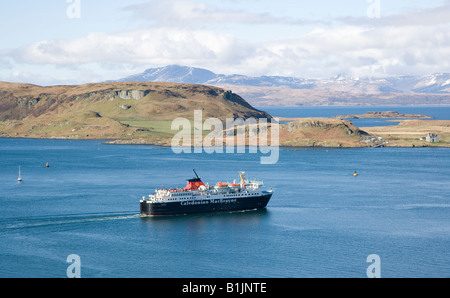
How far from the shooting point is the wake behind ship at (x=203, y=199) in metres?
80.0

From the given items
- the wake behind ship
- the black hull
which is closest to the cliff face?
the wake behind ship

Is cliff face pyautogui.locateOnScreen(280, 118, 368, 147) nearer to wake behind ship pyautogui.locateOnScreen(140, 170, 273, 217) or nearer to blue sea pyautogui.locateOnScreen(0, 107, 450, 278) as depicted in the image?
blue sea pyautogui.locateOnScreen(0, 107, 450, 278)

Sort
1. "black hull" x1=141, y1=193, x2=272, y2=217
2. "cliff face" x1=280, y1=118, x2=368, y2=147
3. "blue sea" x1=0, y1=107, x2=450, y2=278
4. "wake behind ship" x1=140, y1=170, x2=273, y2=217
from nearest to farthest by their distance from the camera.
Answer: "blue sea" x1=0, y1=107, x2=450, y2=278 < "black hull" x1=141, y1=193, x2=272, y2=217 < "wake behind ship" x1=140, y1=170, x2=273, y2=217 < "cliff face" x1=280, y1=118, x2=368, y2=147

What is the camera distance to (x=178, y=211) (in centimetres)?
8112

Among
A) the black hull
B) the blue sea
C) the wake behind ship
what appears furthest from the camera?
the wake behind ship

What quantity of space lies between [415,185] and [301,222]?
1563 inches

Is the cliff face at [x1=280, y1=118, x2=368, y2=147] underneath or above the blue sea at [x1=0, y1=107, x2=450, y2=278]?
above

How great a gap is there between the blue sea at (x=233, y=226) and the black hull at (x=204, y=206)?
4.25 ft

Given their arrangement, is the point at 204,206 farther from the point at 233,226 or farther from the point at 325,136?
the point at 325,136

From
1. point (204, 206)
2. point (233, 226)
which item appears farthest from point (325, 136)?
point (233, 226)

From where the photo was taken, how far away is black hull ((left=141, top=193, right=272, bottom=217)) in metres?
79.7

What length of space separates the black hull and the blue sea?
1.30 metres

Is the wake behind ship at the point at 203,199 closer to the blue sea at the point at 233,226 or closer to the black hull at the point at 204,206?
the black hull at the point at 204,206
